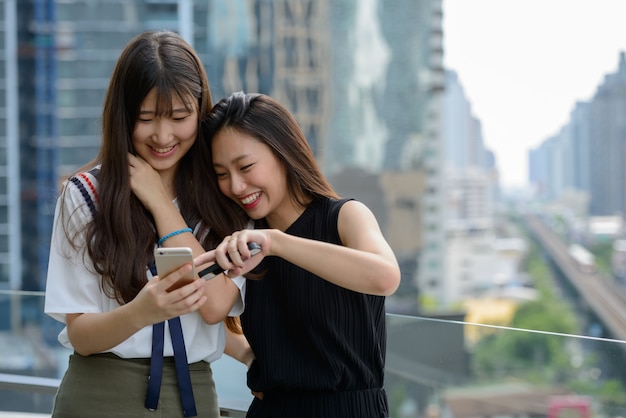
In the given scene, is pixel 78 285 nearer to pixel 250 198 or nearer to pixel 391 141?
pixel 250 198

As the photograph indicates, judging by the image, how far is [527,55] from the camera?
4241cm

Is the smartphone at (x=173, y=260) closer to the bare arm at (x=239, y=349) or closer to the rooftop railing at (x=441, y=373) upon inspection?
the bare arm at (x=239, y=349)

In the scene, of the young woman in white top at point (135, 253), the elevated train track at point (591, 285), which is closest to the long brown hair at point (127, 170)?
the young woman in white top at point (135, 253)

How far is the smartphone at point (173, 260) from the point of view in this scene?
109 cm

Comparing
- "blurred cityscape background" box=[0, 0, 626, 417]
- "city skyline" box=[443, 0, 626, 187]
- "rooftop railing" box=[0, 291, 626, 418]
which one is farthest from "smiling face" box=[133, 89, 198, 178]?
"city skyline" box=[443, 0, 626, 187]

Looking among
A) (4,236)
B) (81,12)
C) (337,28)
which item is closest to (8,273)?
(4,236)

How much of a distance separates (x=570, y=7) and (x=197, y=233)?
43.1 m

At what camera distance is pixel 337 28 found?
40.7 meters

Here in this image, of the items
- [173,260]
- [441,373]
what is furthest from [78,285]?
[441,373]

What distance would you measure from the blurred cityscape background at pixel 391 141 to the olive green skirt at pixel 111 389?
34.8 meters

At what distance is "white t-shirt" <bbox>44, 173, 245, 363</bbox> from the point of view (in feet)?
4.01

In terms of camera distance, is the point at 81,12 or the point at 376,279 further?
the point at 81,12

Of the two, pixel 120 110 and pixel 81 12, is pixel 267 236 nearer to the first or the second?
pixel 120 110

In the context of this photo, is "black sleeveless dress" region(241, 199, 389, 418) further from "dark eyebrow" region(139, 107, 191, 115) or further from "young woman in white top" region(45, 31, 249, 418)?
"dark eyebrow" region(139, 107, 191, 115)
